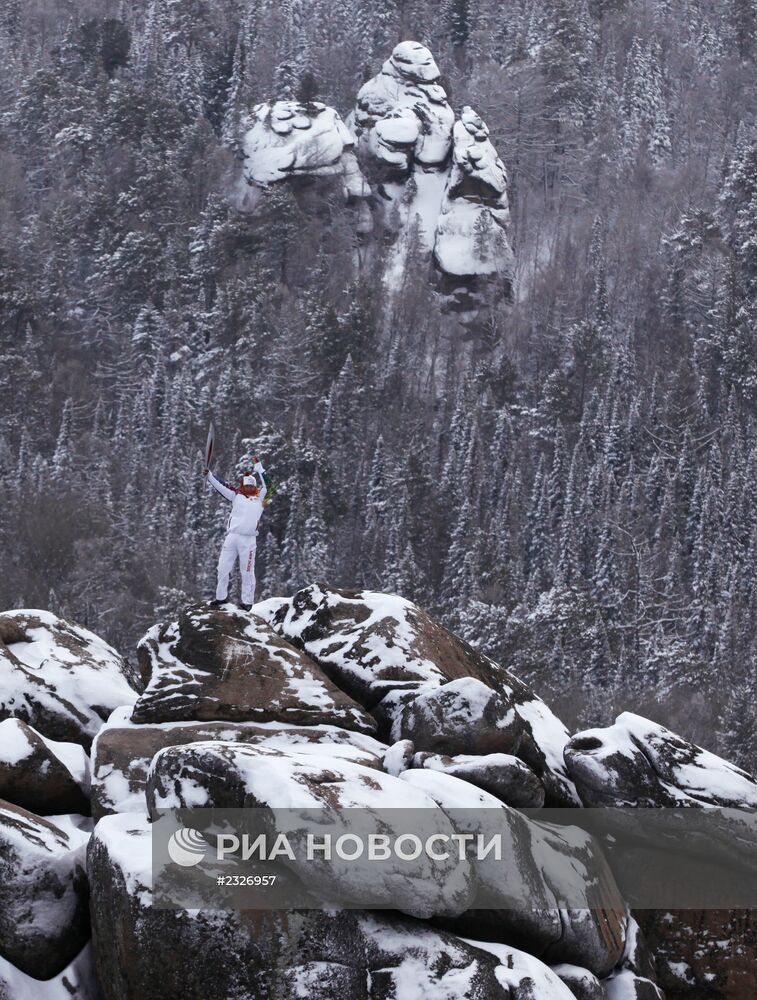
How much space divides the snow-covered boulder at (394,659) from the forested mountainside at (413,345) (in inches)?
1484

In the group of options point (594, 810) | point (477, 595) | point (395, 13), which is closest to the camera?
point (594, 810)

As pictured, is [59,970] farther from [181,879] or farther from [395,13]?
[395,13]

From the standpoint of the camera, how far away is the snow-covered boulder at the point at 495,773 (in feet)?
51.7

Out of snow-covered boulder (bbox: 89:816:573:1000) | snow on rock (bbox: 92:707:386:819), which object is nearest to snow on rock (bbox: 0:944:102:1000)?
snow-covered boulder (bbox: 89:816:573:1000)

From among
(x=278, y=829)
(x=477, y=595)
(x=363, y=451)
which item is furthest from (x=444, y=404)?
(x=278, y=829)

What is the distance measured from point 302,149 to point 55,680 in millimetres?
93303

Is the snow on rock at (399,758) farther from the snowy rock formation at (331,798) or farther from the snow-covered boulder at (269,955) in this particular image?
the snow-covered boulder at (269,955)

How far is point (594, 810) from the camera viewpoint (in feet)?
55.2

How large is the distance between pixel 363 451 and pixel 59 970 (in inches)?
3122

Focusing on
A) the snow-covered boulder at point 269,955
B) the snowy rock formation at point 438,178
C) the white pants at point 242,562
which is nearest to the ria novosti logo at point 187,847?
the snow-covered boulder at point 269,955

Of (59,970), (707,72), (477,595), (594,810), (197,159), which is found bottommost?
(477,595)

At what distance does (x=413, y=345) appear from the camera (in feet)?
340

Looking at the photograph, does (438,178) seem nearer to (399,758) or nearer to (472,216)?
(472,216)

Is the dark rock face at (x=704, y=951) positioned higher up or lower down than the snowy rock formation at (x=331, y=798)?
lower down
